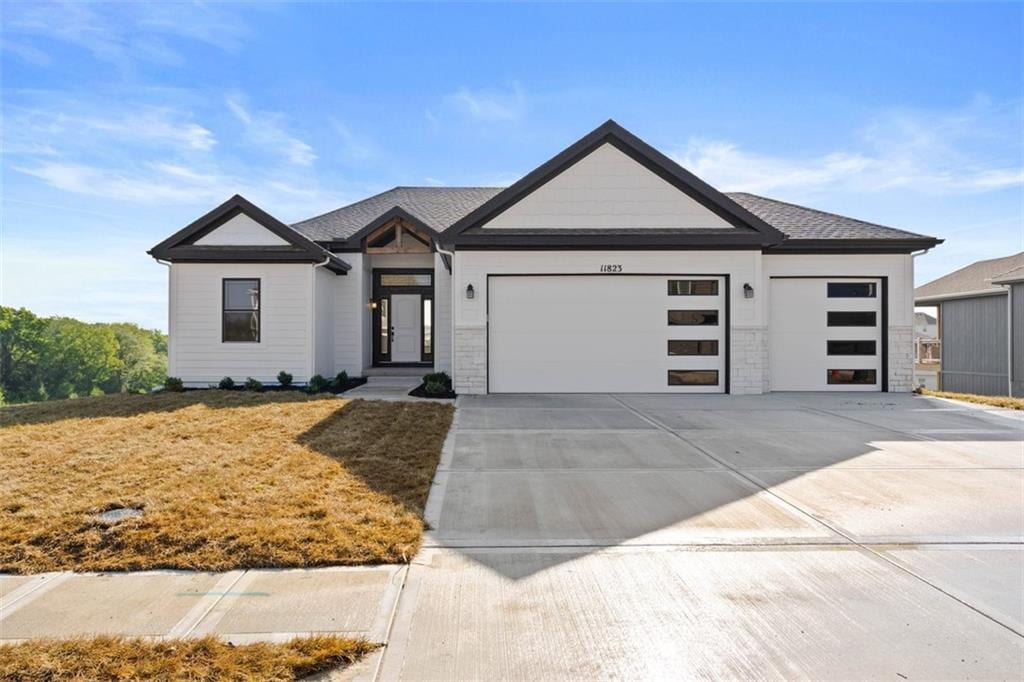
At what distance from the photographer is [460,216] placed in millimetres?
15055

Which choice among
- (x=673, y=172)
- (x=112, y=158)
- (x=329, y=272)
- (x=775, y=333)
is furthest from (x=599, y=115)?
(x=112, y=158)

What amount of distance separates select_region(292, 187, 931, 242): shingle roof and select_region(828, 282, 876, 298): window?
43.1 inches

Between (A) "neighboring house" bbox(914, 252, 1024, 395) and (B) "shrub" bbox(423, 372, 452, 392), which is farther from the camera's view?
(A) "neighboring house" bbox(914, 252, 1024, 395)

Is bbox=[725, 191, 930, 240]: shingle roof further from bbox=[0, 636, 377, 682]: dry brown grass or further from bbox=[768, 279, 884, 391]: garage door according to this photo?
bbox=[0, 636, 377, 682]: dry brown grass

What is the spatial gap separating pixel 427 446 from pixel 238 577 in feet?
10.8

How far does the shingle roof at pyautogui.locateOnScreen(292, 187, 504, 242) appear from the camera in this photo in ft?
47.4

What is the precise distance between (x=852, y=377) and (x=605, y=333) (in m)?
6.22

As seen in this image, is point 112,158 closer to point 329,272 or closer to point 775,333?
point 329,272

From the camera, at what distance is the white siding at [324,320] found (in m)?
12.4

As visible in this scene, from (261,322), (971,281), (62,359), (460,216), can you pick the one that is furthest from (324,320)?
(62,359)


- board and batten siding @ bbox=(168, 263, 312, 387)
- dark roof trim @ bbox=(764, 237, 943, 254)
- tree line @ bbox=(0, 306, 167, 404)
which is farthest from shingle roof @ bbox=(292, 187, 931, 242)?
tree line @ bbox=(0, 306, 167, 404)

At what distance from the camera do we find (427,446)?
6383mm

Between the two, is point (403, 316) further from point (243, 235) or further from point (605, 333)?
point (605, 333)

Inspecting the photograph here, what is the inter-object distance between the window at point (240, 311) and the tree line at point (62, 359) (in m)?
40.7
